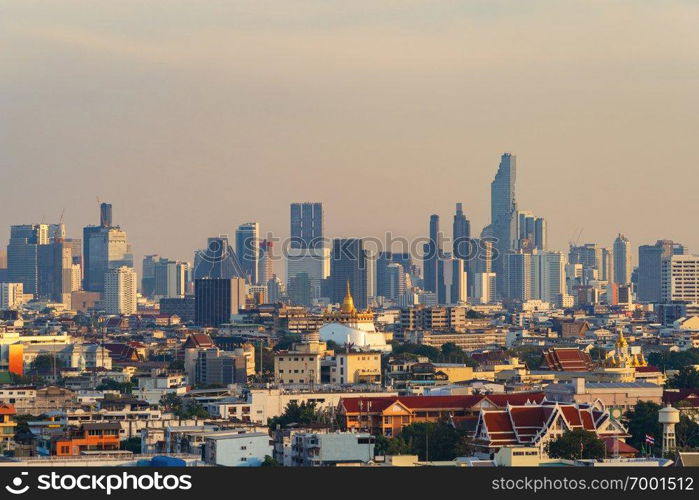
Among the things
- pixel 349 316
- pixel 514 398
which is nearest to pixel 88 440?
pixel 514 398

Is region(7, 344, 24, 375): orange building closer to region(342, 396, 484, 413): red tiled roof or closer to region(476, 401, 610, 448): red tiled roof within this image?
region(342, 396, 484, 413): red tiled roof

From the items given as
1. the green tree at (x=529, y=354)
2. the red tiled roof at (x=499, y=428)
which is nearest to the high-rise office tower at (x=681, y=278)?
the green tree at (x=529, y=354)

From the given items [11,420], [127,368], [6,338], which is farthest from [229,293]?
[11,420]

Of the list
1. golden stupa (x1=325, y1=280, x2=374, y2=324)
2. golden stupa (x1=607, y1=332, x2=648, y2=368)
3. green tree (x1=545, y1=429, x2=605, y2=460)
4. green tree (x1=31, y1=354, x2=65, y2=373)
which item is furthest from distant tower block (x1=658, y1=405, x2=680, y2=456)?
golden stupa (x1=325, y1=280, x2=374, y2=324)

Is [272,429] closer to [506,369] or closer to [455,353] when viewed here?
[506,369]
